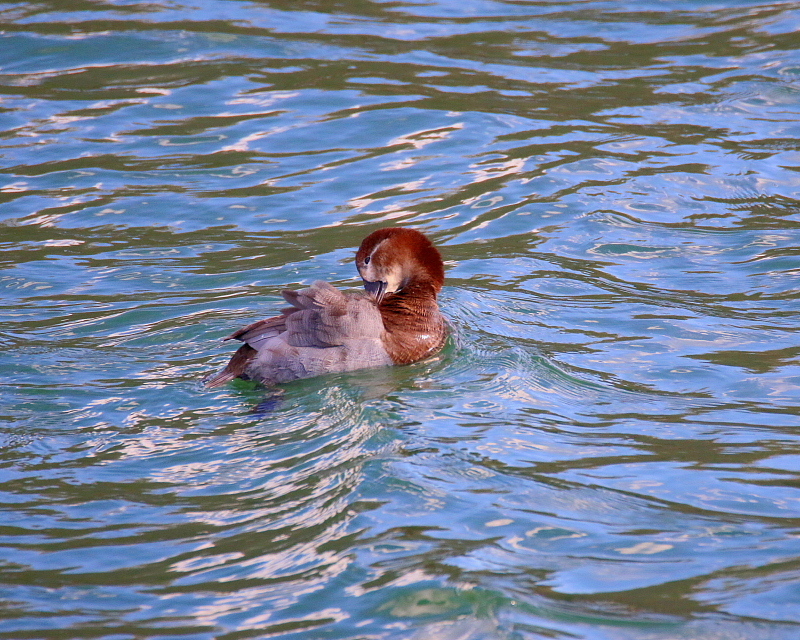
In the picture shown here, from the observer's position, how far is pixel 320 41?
39.7 feet

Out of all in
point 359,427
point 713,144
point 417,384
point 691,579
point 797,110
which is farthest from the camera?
point 797,110

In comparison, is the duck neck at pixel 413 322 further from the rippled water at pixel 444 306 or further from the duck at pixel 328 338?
the rippled water at pixel 444 306

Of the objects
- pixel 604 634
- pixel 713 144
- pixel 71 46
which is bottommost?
pixel 604 634

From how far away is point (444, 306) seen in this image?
23.2 ft

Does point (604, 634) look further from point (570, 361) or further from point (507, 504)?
point (570, 361)

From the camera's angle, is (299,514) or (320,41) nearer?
(299,514)

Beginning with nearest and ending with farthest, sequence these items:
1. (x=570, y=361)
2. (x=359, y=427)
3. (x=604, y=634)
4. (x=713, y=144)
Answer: (x=604, y=634) → (x=359, y=427) → (x=570, y=361) → (x=713, y=144)

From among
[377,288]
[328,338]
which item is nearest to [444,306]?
[377,288]

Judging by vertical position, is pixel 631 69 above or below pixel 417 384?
above

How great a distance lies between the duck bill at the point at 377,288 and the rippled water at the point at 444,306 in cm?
60

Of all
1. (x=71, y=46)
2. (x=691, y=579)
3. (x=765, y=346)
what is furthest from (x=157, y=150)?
(x=691, y=579)

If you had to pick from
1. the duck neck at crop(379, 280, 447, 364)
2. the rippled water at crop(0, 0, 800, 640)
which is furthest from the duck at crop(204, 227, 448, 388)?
the rippled water at crop(0, 0, 800, 640)

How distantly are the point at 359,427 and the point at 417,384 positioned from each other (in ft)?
2.33

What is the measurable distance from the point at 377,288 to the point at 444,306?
102 centimetres
